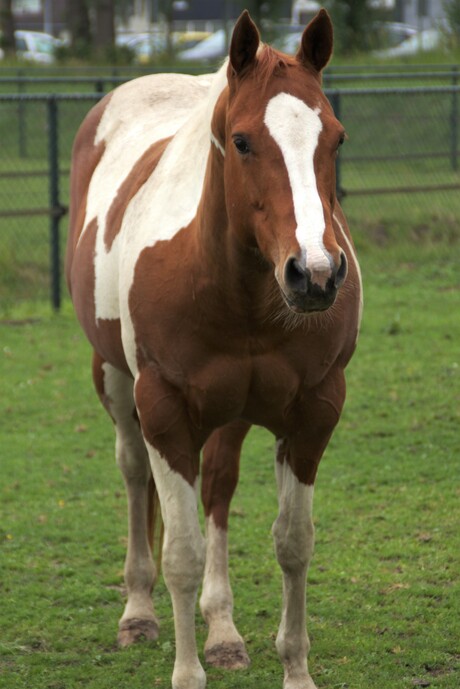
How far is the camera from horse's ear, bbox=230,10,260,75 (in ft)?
9.16

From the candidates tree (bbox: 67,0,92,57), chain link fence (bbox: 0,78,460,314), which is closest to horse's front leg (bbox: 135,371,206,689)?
chain link fence (bbox: 0,78,460,314)

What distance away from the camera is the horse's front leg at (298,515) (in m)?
3.36

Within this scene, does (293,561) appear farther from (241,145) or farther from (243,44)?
(243,44)

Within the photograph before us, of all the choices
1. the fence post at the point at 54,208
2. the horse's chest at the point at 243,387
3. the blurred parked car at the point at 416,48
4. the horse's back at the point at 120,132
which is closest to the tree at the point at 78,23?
the blurred parked car at the point at 416,48

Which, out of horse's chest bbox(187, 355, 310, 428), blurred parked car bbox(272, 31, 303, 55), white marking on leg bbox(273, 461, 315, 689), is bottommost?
blurred parked car bbox(272, 31, 303, 55)

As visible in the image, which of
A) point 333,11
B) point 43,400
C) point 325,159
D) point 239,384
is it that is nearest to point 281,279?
point 325,159

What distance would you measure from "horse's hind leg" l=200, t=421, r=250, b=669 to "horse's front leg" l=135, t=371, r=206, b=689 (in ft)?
1.20

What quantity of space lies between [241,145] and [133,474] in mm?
1804

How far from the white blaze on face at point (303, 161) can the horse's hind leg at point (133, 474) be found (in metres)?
1.67

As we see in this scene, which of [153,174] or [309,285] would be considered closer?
[309,285]

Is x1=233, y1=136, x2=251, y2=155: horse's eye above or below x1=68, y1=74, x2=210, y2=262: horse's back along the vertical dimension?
above

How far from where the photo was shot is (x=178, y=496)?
11.0ft

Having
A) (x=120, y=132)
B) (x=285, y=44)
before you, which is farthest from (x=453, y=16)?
(x=120, y=132)

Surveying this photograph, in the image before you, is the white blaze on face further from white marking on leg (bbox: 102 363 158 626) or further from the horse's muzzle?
white marking on leg (bbox: 102 363 158 626)
